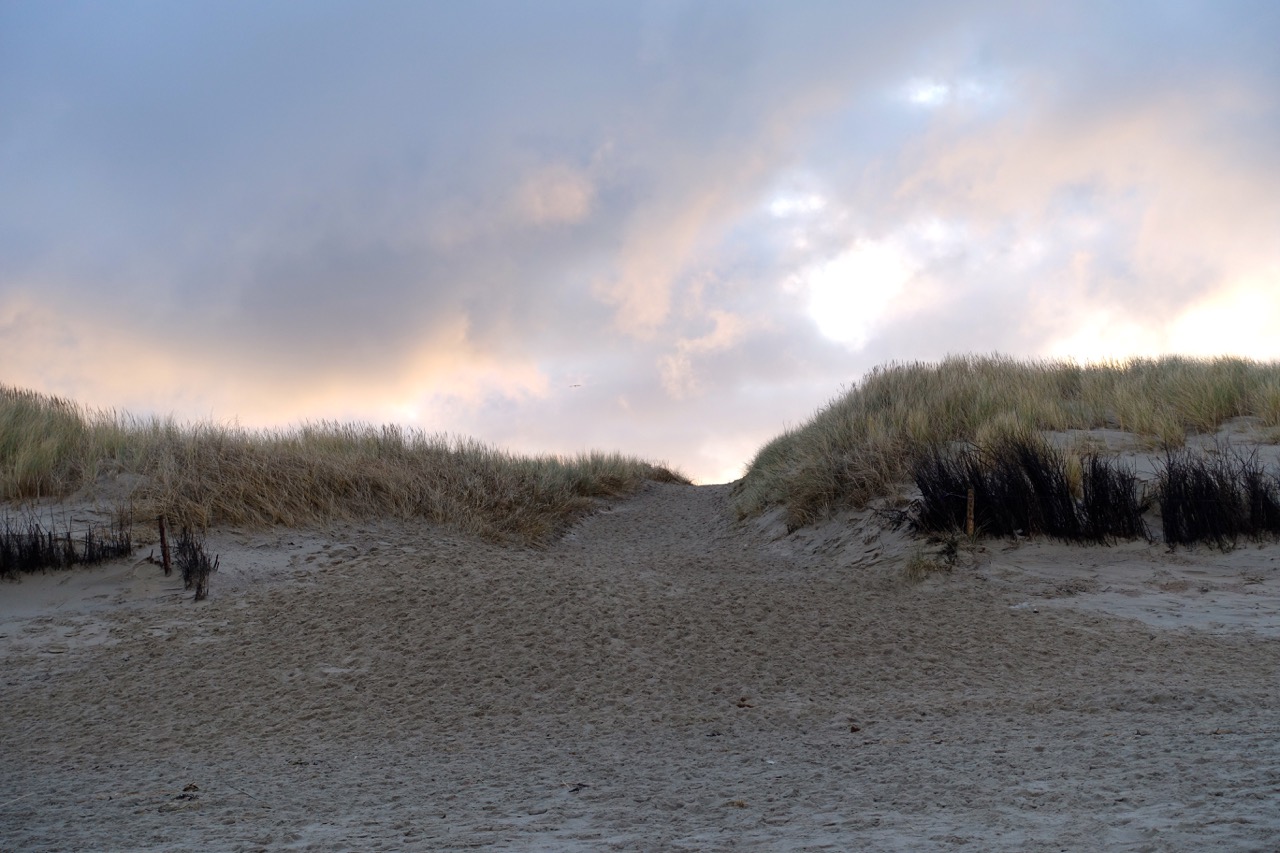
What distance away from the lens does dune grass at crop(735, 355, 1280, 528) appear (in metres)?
11.2

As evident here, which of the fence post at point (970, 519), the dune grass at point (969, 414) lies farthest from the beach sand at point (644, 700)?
the dune grass at point (969, 414)

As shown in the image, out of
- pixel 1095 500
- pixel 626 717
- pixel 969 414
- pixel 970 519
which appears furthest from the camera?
pixel 969 414

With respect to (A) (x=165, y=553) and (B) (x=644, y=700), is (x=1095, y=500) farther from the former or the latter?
(A) (x=165, y=553)

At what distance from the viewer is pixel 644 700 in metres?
5.65

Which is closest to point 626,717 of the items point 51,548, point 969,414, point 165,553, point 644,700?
point 644,700

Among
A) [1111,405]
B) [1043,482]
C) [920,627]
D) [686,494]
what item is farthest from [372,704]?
[686,494]

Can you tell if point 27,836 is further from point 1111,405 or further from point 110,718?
point 1111,405

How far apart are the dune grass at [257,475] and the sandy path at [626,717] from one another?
119 cm

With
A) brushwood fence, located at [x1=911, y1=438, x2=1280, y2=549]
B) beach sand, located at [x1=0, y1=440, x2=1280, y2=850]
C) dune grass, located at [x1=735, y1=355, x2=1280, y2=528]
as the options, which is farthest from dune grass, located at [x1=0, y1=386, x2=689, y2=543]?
brushwood fence, located at [x1=911, y1=438, x2=1280, y2=549]

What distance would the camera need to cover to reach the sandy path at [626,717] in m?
3.38

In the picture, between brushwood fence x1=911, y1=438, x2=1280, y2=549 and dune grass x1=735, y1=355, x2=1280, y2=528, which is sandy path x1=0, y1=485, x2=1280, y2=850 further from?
dune grass x1=735, y1=355, x2=1280, y2=528

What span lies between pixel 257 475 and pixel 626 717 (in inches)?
256

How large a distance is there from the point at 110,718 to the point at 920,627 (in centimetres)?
541

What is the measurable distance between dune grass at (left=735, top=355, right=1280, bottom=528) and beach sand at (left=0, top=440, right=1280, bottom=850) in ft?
3.77
